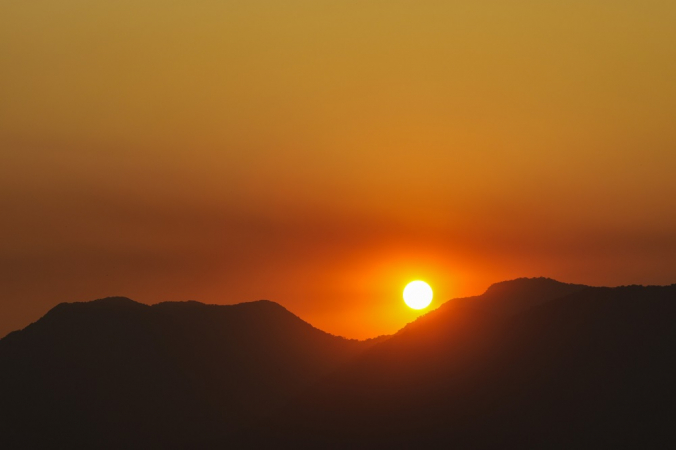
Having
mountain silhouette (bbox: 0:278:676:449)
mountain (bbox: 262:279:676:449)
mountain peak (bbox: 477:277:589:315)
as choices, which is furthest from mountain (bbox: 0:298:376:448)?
mountain peak (bbox: 477:277:589:315)

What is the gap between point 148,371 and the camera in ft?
550

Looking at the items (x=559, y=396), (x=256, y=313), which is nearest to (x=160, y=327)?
(x=256, y=313)

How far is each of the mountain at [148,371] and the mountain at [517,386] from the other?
134 ft

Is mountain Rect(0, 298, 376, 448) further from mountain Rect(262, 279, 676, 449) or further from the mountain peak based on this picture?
the mountain peak

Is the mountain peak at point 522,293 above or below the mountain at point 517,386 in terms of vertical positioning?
above

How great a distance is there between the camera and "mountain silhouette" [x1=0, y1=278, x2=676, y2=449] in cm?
8731

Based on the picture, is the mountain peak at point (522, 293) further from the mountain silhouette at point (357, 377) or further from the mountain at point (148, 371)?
the mountain at point (148, 371)

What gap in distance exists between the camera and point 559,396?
88.8 m

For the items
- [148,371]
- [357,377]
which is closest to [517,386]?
[357,377]

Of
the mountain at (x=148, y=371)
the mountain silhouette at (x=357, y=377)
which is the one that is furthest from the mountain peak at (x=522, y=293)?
the mountain at (x=148, y=371)

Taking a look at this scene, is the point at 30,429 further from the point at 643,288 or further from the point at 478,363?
the point at 643,288

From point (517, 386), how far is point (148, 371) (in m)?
96.9

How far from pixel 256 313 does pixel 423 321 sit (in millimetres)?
74455

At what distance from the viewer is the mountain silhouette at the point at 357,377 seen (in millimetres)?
87312
